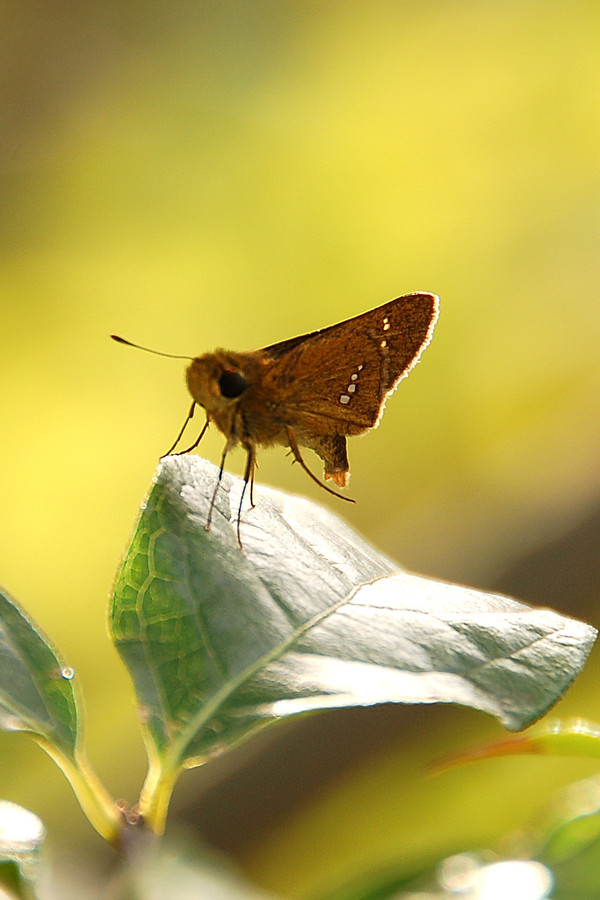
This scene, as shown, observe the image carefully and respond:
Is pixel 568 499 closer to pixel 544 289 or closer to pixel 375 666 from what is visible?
pixel 375 666

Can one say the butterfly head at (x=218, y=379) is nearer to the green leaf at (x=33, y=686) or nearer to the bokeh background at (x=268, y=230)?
the green leaf at (x=33, y=686)

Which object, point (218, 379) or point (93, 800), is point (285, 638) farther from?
point (218, 379)

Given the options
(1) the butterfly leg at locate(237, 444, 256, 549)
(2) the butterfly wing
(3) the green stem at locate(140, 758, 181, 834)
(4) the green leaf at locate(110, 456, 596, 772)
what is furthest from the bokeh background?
(3) the green stem at locate(140, 758, 181, 834)

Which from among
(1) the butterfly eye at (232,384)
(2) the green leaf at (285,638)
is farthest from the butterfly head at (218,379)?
(2) the green leaf at (285,638)

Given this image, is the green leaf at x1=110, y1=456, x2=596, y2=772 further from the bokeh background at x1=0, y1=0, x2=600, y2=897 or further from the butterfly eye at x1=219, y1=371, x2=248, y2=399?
the bokeh background at x1=0, y1=0, x2=600, y2=897

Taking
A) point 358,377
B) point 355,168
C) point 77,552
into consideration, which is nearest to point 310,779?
point 358,377
